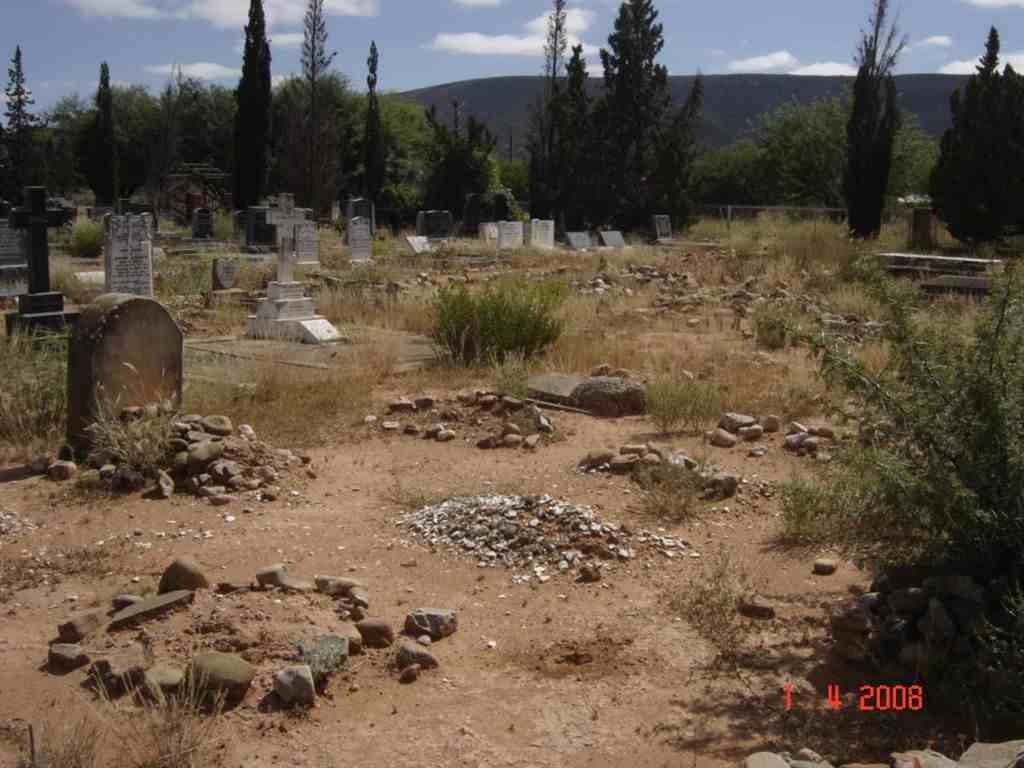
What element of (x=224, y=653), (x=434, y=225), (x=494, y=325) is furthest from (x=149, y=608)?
(x=434, y=225)

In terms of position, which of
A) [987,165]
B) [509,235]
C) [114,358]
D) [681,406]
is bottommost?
[681,406]

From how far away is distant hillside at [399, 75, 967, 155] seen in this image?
96562 mm

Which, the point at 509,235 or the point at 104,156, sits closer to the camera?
the point at 509,235

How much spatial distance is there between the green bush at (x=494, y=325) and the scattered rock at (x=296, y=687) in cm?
683

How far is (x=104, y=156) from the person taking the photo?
136 feet

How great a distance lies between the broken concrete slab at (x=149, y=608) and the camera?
4.67 metres

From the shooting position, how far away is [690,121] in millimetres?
35156

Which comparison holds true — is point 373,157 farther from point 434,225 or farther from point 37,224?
point 37,224

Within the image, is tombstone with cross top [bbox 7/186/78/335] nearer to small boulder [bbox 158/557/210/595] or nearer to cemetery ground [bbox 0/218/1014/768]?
cemetery ground [bbox 0/218/1014/768]

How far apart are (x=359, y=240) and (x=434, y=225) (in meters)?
8.46

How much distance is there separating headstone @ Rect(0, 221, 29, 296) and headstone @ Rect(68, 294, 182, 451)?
10.5m

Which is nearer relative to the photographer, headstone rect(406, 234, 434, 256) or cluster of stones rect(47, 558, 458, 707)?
cluster of stones rect(47, 558, 458, 707)

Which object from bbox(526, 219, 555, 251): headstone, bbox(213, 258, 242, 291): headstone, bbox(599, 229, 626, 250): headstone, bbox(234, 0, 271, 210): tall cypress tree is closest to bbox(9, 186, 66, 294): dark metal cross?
bbox(213, 258, 242, 291): headstone

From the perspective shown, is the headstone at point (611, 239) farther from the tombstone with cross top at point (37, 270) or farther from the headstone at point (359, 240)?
the tombstone with cross top at point (37, 270)
